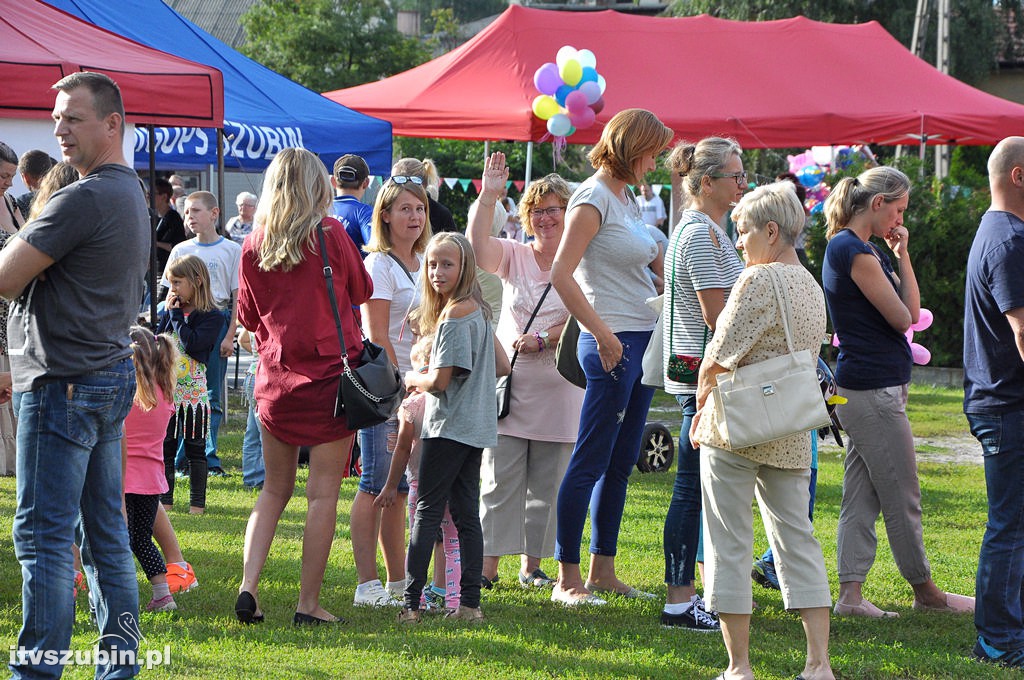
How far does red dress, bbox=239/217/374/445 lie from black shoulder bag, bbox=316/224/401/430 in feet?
0.12

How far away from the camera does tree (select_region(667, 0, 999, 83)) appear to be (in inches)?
1272

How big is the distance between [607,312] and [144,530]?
2.25 metres

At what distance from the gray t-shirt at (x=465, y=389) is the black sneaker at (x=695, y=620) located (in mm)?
1077

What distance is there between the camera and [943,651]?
4.84m

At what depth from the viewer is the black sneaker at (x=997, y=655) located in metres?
4.59

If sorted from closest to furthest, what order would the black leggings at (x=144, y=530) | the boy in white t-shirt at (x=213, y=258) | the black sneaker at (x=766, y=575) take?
the black leggings at (x=144, y=530) → the black sneaker at (x=766, y=575) → the boy in white t-shirt at (x=213, y=258)

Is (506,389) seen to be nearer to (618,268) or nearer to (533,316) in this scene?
(533,316)

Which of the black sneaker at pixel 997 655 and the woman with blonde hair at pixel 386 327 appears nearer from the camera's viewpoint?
the black sneaker at pixel 997 655

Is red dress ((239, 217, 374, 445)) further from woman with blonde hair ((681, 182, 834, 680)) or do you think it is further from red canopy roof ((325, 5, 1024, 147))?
red canopy roof ((325, 5, 1024, 147))

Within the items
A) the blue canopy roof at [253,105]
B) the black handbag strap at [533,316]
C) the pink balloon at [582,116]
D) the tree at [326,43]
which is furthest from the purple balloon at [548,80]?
the tree at [326,43]

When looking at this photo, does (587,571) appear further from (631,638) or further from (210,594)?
(210,594)

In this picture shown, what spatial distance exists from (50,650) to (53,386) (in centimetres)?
80

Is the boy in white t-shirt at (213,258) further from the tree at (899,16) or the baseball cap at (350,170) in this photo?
the tree at (899,16)

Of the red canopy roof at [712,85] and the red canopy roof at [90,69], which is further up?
the red canopy roof at [712,85]
